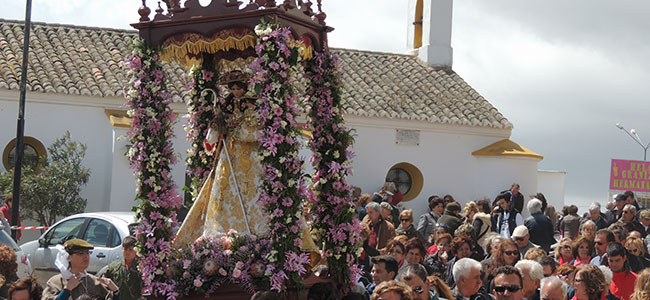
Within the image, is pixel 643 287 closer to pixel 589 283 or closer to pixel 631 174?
pixel 589 283

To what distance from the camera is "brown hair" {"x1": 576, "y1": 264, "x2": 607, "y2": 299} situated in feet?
23.2

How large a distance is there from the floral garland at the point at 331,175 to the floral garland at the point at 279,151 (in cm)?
94

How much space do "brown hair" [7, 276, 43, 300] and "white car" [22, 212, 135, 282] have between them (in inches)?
179

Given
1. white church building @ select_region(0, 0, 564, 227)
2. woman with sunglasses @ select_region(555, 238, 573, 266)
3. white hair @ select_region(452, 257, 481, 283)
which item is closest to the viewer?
white hair @ select_region(452, 257, 481, 283)

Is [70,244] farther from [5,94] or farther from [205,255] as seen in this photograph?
[5,94]

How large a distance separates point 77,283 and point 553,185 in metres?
22.4

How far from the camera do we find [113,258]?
40.1 ft

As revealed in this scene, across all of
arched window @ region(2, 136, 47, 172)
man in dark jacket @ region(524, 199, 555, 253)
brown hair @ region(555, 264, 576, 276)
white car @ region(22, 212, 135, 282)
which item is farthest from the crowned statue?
arched window @ region(2, 136, 47, 172)

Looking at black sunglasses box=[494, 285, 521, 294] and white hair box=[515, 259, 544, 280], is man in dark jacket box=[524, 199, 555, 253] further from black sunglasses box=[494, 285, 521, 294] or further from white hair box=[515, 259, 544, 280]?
black sunglasses box=[494, 285, 521, 294]

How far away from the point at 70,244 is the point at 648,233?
923 cm

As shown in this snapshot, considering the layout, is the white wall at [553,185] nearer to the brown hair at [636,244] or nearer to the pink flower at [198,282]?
the brown hair at [636,244]

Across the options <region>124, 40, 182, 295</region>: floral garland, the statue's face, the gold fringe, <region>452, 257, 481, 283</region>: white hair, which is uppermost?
the gold fringe

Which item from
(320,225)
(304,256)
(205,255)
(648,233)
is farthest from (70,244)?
(648,233)

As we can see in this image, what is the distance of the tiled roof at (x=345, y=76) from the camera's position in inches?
809
